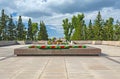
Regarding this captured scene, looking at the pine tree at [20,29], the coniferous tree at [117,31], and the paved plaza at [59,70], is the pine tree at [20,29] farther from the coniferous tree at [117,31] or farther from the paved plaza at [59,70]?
the paved plaza at [59,70]

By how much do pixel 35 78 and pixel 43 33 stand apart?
315 feet

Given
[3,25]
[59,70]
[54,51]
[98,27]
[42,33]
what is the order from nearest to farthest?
[59,70], [54,51], [3,25], [98,27], [42,33]

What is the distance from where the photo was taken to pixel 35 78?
10547mm

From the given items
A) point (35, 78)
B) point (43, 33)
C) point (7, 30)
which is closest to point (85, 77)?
point (35, 78)

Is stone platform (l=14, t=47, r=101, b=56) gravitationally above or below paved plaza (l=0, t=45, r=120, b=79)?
above

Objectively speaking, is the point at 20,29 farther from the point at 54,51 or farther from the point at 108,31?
the point at 54,51

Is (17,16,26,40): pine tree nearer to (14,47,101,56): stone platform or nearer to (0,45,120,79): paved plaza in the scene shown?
(14,47,101,56): stone platform

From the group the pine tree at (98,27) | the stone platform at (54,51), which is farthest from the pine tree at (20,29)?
the stone platform at (54,51)

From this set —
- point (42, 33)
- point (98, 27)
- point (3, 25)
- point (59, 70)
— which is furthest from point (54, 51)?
point (42, 33)

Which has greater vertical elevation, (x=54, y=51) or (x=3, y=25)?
(x=3, y=25)

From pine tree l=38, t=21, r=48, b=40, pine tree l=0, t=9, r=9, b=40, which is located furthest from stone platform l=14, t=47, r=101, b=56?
pine tree l=38, t=21, r=48, b=40

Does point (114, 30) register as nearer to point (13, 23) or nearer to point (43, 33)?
point (43, 33)

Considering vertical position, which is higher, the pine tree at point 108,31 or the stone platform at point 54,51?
the pine tree at point 108,31

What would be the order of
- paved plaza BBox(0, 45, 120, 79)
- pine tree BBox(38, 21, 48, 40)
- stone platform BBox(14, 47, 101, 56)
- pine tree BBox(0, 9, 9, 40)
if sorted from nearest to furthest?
1. paved plaza BBox(0, 45, 120, 79)
2. stone platform BBox(14, 47, 101, 56)
3. pine tree BBox(0, 9, 9, 40)
4. pine tree BBox(38, 21, 48, 40)
